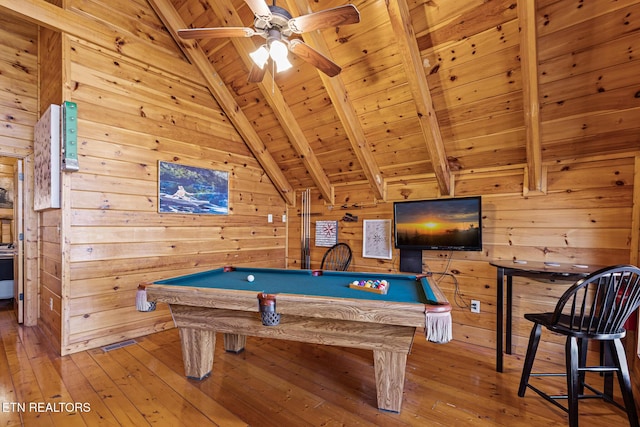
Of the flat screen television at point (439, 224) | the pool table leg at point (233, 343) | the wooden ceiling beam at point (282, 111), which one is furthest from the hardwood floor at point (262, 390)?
the wooden ceiling beam at point (282, 111)

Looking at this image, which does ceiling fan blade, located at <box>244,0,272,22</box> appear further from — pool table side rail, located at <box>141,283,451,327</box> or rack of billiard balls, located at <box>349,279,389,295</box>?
rack of billiard balls, located at <box>349,279,389,295</box>

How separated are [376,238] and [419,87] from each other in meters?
1.96

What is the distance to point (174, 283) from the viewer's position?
7.45ft

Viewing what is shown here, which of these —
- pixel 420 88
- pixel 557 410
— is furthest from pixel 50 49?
pixel 557 410

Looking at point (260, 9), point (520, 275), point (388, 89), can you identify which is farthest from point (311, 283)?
point (388, 89)

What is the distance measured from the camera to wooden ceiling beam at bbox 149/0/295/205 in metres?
3.32

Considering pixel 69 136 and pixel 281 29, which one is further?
pixel 69 136

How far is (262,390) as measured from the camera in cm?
214

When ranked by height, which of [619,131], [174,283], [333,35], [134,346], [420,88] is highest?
[333,35]

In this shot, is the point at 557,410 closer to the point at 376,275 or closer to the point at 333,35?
the point at 376,275

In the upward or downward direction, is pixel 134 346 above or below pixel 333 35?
below

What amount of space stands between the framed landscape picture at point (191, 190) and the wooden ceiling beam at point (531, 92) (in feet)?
11.2

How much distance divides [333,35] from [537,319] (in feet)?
9.32

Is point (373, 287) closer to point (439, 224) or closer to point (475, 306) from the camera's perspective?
point (439, 224)
